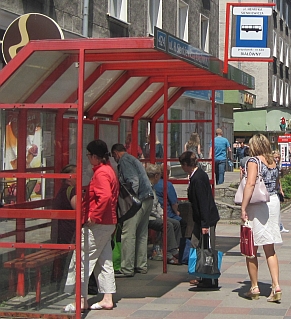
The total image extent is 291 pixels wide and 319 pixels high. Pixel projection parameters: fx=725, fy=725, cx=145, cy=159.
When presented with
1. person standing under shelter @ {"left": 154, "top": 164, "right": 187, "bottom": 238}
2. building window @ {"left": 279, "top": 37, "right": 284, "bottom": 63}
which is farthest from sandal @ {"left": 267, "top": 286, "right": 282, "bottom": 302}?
building window @ {"left": 279, "top": 37, "right": 284, "bottom": 63}

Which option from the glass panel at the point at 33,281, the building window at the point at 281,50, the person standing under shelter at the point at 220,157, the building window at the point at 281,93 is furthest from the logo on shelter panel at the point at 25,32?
the building window at the point at 281,50

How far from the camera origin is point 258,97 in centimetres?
4350

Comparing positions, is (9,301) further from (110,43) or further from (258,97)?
(258,97)

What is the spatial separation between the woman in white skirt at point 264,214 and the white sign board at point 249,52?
4317 mm

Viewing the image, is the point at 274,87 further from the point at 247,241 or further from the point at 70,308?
the point at 70,308

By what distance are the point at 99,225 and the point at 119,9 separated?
14323 mm

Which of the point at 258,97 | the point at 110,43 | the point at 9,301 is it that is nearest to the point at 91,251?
the point at 9,301

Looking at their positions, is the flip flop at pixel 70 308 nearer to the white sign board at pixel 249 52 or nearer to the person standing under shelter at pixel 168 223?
the person standing under shelter at pixel 168 223

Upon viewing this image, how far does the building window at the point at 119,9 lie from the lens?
19766 millimetres

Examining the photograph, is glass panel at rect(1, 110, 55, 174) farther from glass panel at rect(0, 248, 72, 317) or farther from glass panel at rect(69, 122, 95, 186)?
glass panel at rect(0, 248, 72, 317)

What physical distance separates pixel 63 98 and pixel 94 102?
2203 millimetres

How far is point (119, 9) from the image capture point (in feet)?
66.7

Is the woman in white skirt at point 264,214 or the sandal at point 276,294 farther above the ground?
the woman in white skirt at point 264,214

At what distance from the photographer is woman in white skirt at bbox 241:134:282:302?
7379 mm
